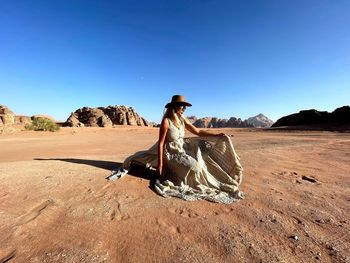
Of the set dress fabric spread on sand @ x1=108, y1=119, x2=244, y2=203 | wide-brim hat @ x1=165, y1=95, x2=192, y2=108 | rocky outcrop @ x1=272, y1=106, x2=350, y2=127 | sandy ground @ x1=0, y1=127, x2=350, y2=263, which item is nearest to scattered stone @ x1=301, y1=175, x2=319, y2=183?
sandy ground @ x1=0, y1=127, x2=350, y2=263

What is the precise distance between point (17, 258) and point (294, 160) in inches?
292

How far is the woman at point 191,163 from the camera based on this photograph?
425 centimetres

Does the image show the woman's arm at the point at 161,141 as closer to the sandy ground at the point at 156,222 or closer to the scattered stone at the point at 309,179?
the sandy ground at the point at 156,222

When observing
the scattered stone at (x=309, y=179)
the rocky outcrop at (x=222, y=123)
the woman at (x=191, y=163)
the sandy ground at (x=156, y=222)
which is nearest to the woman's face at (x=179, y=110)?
the woman at (x=191, y=163)

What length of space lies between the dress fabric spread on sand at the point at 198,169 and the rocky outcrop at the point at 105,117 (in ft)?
130

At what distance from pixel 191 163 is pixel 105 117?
148 ft

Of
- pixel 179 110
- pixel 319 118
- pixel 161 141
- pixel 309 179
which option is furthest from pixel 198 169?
pixel 319 118

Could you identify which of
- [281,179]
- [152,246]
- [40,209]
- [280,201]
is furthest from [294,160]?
[40,209]

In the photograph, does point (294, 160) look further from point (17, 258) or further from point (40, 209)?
point (17, 258)

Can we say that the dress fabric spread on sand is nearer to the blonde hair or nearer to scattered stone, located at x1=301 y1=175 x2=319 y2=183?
the blonde hair

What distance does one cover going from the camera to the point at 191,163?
4.34 meters

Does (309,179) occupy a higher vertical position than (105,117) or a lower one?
lower

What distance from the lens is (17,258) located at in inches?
99.4

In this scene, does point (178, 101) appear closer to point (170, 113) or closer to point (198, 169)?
point (170, 113)
